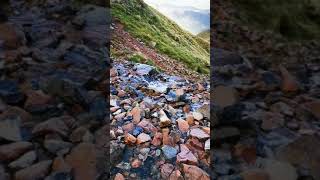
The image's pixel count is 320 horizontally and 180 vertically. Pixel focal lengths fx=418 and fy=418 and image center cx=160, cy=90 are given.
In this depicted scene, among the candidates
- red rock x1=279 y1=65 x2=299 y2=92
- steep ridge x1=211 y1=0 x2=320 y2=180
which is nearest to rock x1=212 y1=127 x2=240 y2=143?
steep ridge x1=211 y1=0 x2=320 y2=180

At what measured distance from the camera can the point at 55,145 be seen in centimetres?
444

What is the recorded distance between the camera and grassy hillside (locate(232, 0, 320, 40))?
29.7 ft

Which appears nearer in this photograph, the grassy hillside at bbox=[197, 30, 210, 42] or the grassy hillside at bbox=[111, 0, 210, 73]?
the grassy hillside at bbox=[111, 0, 210, 73]

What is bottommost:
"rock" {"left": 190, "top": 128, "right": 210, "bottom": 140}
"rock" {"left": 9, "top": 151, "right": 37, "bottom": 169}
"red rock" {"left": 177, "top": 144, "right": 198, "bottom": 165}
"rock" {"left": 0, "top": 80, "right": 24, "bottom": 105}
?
"red rock" {"left": 177, "top": 144, "right": 198, "bottom": 165}

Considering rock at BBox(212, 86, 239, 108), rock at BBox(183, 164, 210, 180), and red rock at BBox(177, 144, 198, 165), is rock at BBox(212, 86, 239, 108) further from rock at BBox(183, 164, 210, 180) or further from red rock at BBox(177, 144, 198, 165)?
rock at BBox(183, 164, 210, 180)

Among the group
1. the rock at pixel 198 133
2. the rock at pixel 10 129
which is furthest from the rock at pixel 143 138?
the rock at pixel 10 129

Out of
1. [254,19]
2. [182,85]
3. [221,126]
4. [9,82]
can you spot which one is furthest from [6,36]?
[254,19]

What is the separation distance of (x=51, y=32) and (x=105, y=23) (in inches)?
39.6

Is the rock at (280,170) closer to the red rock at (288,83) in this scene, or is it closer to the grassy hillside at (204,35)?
the red rock at (288,83)

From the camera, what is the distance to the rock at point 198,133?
4.86 m

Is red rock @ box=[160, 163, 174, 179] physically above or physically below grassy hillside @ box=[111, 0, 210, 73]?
below

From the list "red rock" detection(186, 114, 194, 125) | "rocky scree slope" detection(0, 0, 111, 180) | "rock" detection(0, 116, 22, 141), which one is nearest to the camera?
"rocky scree slope" detection(0, 0, 111, 180)

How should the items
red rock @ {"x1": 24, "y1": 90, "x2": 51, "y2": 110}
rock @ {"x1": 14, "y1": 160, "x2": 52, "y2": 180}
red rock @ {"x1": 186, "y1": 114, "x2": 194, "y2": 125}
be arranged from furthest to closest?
1. red rock @ {"x1": 186, "y1": 114, "x2": 194, "y2": 125}
2. red rock @ {"x1": 24, "y1": 90, "x2": 51, "y2": 110}
3. rock @ {"x1": 14, "y1": 160, "x2": 52, "y2": 180}

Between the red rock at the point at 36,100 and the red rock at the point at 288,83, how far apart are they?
332 centimetres
